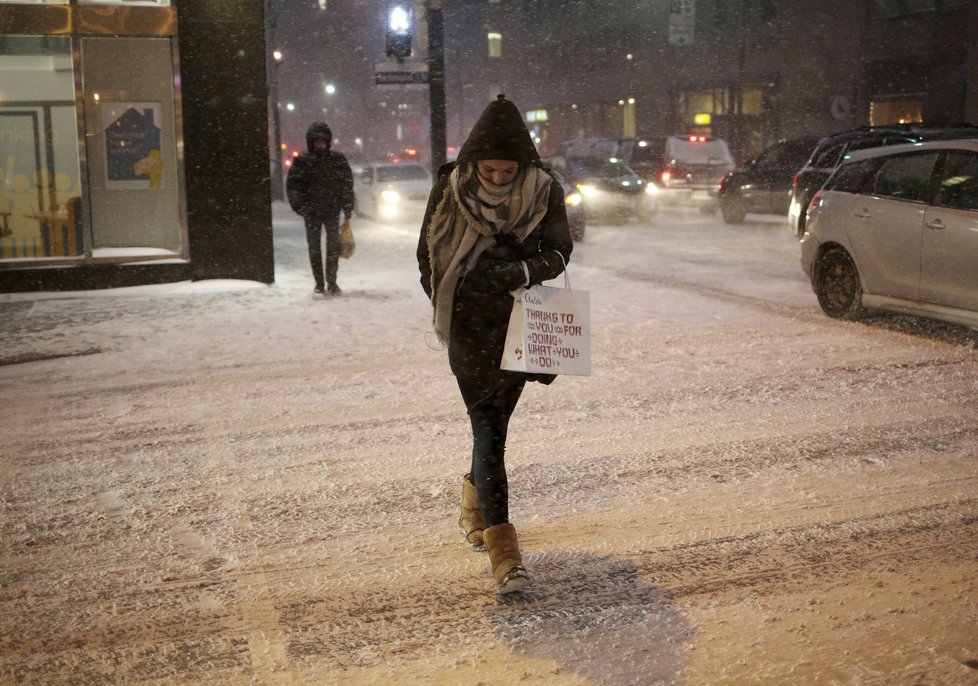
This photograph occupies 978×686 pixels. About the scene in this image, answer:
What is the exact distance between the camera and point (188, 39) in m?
13.4

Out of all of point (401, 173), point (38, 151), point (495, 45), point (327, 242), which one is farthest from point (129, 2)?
point (495, 45)

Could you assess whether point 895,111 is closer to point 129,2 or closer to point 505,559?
point 129,2

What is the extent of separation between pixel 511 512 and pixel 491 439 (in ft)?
3.16

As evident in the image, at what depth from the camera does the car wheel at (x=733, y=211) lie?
77.4 feet

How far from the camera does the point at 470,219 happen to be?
407 centimetres

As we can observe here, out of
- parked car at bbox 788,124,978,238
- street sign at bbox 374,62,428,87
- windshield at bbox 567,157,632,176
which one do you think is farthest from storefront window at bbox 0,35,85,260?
windshield at bbox 567,157,632,176

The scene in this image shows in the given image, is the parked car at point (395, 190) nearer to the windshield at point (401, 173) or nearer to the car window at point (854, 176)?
the windshield at point (401, 173)

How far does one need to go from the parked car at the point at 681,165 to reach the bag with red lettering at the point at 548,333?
23907mm

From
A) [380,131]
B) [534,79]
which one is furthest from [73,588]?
[380,131]

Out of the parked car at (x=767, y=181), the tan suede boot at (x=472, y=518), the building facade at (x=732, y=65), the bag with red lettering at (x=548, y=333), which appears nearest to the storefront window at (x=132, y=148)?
the tan suede boot at (x=472, y=518)

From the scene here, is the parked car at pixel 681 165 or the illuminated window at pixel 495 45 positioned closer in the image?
the parked car at pixel 681 165

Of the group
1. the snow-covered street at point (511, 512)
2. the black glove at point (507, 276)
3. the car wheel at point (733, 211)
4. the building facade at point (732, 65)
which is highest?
the building facade at point (732, 65)

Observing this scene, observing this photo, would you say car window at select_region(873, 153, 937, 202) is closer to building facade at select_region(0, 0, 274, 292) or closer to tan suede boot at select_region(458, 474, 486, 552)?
tan suede boot at select_region(458, 474, 486, 552)

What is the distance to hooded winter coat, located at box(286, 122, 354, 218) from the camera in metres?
11.9
